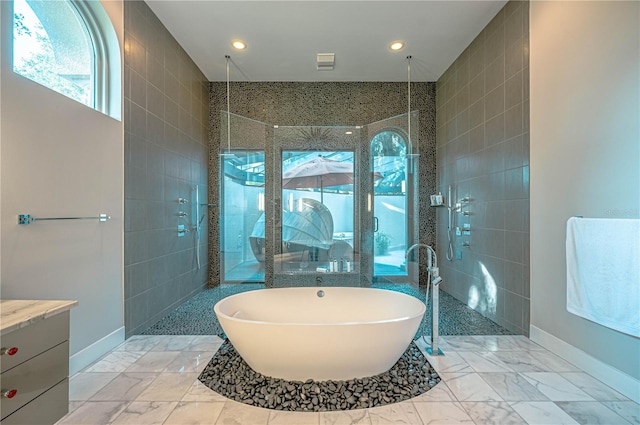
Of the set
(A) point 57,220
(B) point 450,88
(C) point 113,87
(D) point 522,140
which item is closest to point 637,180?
(D) point 522,140

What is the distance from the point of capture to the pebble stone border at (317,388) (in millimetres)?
1765

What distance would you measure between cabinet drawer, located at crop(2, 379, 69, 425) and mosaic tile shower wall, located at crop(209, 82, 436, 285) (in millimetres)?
2995

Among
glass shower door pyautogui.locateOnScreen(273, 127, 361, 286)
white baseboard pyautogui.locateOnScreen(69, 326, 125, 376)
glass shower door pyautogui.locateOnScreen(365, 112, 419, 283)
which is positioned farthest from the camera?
glass shower door pyautogui.locateOnScreen(273, 127, 361, 286)

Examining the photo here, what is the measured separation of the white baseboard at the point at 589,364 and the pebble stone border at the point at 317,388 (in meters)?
1.02

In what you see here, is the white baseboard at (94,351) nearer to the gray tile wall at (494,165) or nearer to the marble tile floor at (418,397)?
the marble tile floor at (418,397)

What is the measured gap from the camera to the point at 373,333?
185 cm

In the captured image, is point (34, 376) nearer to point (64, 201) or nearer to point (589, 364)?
point (64, 201)

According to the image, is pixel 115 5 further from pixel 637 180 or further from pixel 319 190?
pixel 637 180

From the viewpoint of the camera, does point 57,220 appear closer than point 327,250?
Yes

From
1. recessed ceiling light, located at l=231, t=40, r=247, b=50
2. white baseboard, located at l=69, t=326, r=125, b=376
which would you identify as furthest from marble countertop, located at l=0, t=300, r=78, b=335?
recessed ceiling light, located at l=231, t=40, r=247, b=50

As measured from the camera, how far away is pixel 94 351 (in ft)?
7.31

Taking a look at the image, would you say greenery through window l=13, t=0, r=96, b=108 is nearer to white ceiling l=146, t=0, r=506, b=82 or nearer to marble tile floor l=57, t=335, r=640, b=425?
white ceiling l=146, t=0, r=506, b=82

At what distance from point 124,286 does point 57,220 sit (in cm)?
84

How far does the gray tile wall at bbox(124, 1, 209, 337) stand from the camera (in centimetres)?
264
